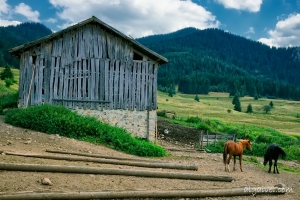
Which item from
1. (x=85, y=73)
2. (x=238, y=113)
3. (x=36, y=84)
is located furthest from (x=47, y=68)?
(x=238, y=113)

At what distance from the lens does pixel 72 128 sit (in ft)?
51.5

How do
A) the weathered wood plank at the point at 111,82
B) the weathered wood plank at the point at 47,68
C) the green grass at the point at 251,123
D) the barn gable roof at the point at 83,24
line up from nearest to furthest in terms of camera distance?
the barn gable roof at the point at 83,24 < the weathered wood plank at the point at 47,68 < the weathered wood plank at the point at 111,82 < the green grass at the point at 251,123

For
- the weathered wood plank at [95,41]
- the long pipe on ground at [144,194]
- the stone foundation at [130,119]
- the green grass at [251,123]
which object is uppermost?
the weathered wood plank at [95,41]

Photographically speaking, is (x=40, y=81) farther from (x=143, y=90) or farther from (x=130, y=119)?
(x=143, y=90)

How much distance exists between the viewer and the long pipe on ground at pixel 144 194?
6.38 meters

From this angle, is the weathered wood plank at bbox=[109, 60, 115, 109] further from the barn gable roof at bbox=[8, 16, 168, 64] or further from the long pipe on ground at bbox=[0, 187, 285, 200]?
the long pipe on ground at bbox=[0, 187, 285, 200]

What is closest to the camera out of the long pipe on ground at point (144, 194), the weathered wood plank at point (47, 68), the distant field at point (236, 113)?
the long pipe on ground at point (144, 194)

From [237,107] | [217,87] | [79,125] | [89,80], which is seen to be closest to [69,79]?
[89,80]

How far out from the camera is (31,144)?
12.5 m

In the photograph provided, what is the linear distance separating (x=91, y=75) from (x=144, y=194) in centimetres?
A: 1227

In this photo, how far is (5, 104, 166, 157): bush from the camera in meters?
15.4

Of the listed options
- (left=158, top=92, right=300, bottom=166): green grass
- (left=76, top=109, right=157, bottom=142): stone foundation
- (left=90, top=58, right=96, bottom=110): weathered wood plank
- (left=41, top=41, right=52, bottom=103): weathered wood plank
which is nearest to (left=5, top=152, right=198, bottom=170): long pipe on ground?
(left=76, top=109, right=157, bottom=142): stone foundation

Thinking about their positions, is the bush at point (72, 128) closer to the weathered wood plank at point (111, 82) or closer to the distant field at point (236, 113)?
the weathered wood plank at point (111, 82)

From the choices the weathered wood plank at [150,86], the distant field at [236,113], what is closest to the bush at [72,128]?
the weathered wood plank at [150,86]
